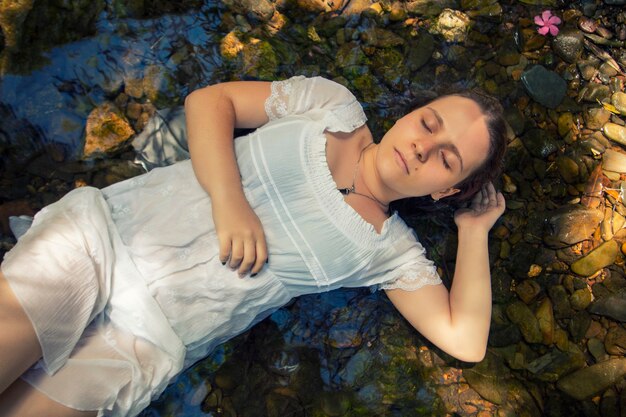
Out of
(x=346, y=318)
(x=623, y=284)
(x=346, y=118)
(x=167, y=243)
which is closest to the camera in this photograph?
(x=167, y=243)

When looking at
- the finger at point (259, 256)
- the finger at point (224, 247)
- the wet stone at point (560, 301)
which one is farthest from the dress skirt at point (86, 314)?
the wet stone at point (560, 301)

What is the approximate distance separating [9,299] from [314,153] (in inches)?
59.6

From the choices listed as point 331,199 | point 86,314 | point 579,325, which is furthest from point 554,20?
point 86,314

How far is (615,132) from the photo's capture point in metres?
3.68

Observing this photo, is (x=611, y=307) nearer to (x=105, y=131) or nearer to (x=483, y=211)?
(x=483, y=211)

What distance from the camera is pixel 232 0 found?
11.1ft

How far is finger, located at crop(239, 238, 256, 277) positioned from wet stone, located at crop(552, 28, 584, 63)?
2718 mm

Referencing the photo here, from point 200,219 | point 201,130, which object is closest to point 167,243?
point 200,219

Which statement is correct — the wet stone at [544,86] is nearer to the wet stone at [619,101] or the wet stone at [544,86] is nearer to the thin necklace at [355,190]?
the wet stone at [619,101]

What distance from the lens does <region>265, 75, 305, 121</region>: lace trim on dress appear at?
9.20 feet

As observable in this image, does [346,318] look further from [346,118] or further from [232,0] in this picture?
[232,0]

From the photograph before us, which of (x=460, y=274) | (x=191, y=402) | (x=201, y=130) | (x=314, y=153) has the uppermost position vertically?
(x=201, y=130)

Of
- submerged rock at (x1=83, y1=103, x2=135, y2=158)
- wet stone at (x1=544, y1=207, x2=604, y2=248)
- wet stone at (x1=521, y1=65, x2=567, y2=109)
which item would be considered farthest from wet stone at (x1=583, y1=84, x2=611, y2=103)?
submerged rock at (x1=83, y1=103, x2=135, y2=158)

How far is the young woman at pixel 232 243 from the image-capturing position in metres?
2.32
